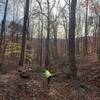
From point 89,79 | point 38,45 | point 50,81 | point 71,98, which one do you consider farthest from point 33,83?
point 38,45

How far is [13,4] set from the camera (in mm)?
40969

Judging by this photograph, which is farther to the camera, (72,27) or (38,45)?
(38,45)

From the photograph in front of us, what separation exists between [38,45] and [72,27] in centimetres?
4231

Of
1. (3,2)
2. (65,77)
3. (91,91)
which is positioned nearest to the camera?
(91,91)

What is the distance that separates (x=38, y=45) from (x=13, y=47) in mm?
20801

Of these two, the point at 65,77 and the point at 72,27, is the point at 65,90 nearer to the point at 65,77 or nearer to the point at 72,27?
the point at 65,77

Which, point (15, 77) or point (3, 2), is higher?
point (3, 2)

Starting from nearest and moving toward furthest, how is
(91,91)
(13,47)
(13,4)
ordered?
(91,91), (13,47), (13,4)

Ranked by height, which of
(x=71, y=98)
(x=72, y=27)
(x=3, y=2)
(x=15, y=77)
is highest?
(x=3, y=2)

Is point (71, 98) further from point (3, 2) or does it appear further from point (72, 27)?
point (3, 2)

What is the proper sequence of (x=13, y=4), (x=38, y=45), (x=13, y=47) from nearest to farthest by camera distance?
(x=13, y=47), (x=13, y=4), (x=38, y=45)

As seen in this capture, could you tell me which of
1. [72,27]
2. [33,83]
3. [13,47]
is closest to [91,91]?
[33,83]

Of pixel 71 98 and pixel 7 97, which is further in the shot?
pixel 71 98

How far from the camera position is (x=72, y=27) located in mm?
14461
